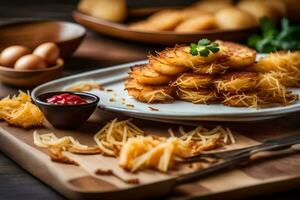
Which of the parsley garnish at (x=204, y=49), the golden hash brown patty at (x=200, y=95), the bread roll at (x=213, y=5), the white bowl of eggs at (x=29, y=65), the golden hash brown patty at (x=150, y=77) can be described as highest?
the bread roll at (x=213, y=5)

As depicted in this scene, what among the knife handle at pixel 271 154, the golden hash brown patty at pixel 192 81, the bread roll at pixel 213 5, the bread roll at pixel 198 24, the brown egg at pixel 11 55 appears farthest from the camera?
the bread roll at pixel 213 5

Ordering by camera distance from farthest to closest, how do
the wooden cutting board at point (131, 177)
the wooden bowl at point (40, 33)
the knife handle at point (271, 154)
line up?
the wooden bowl at point (40, 33)
the knife handle at point (271, 154)
the wooden cutting board at point (131, 177)

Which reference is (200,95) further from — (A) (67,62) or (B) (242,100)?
(A) (67,62)


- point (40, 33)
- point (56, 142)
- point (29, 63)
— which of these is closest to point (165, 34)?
point (40, 33)

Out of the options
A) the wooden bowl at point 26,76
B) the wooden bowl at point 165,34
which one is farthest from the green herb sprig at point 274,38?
the wooden bowl at point 26,76

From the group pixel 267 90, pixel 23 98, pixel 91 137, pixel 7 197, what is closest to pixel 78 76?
pixel 23 98

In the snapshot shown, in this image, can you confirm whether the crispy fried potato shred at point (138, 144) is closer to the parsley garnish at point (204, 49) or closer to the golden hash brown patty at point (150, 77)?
the golden hash brown patty at point (150, 77)
